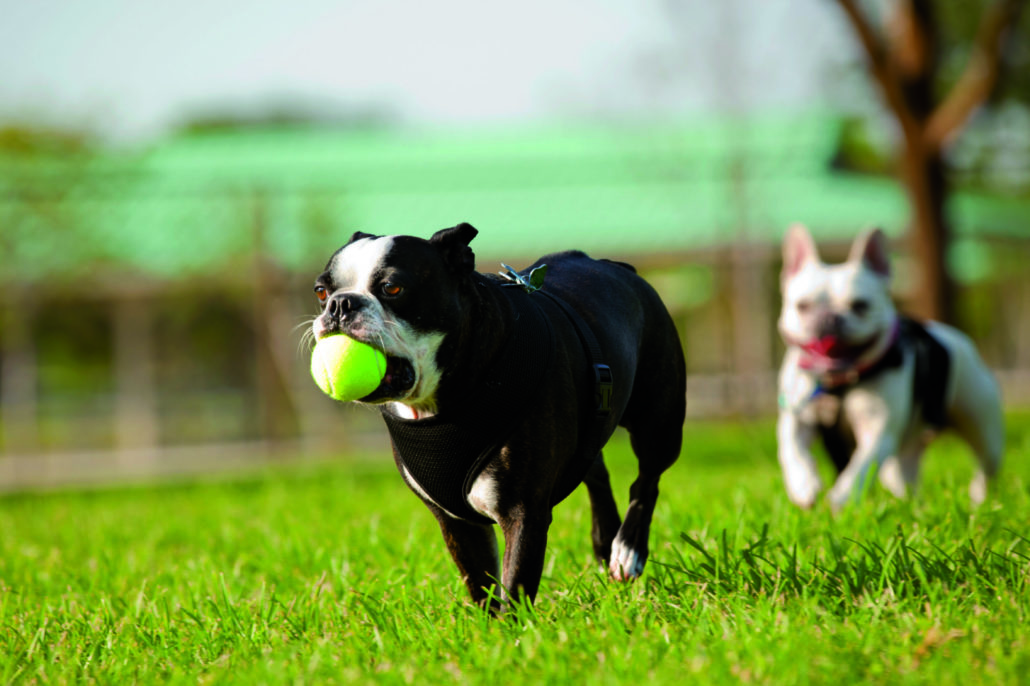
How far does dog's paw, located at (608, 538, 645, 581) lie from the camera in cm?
366

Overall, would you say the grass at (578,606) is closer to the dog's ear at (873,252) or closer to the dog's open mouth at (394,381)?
the dog's open mouth at (394,381)

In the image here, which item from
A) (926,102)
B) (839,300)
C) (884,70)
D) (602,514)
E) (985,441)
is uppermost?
(884,70)

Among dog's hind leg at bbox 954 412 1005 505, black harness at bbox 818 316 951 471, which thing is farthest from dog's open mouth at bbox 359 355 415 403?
dog's hind leg at bbox 954 412 1005 505

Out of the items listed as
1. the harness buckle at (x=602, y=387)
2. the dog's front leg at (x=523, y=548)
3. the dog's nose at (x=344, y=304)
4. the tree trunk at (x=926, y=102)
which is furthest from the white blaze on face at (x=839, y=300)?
the tree trunk at (x=926, y=102)

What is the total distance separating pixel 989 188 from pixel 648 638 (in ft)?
74.8

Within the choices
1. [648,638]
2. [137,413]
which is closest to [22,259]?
[137,413]

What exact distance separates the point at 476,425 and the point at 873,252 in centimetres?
376

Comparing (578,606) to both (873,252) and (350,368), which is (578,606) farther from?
(873,252)

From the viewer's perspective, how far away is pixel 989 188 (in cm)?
2309

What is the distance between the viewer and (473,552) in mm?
3408

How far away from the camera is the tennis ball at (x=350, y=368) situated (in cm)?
282

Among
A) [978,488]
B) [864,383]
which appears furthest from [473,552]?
[978,488]

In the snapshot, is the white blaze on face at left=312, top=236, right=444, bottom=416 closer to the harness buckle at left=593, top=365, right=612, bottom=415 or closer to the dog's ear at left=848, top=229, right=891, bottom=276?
the harness buckle at left=593, top=365, right=612, bottom=415

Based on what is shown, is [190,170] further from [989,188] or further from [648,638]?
[648,638]
